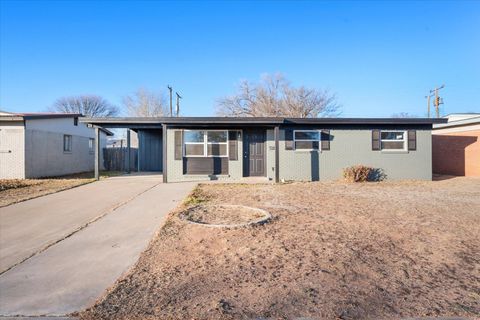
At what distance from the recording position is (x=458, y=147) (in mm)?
15297

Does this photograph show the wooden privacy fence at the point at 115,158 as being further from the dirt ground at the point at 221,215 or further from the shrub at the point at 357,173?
the dirt ground at the point at 221,215

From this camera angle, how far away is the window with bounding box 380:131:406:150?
507 inches

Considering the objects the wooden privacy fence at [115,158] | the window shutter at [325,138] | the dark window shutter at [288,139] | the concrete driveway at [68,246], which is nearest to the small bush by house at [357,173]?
the window shutter at [325,138]

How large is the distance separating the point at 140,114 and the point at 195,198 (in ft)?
117

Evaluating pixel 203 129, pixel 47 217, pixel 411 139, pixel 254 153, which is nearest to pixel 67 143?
pixel 203 129

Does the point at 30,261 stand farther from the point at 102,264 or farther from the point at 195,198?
the point at 195,198

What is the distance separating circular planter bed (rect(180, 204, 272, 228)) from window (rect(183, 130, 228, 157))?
6191mm

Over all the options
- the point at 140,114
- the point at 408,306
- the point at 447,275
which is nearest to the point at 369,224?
the point at 447,275

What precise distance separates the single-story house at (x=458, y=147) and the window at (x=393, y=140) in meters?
4.08

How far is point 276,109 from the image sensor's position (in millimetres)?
34438

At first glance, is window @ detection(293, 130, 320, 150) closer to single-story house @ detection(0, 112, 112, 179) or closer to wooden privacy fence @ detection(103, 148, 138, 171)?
single-story house @ detection(0, 112, 112, 179)

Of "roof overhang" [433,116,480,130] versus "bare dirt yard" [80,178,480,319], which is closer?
"bare dirt yard" [80,178,480,319]

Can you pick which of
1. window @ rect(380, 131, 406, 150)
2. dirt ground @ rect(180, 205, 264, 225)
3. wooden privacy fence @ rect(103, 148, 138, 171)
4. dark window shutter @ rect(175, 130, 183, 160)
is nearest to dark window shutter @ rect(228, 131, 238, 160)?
dark window shutter @ rect(175, 130, 183, 160)

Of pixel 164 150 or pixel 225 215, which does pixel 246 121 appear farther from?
pixel 225 215
